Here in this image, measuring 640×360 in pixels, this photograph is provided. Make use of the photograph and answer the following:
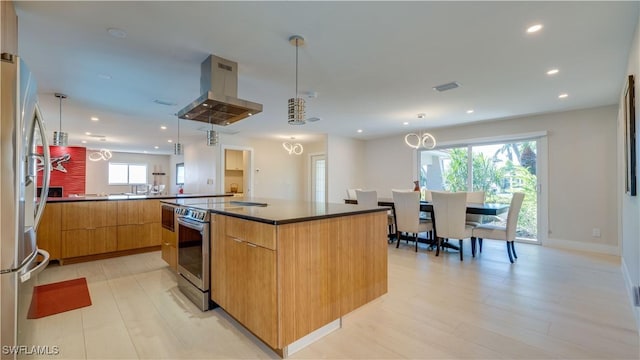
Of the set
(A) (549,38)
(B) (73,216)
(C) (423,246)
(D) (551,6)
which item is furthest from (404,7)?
(B) (73,216)

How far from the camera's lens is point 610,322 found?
2.18 m

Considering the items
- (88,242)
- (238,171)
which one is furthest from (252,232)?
(238,171)

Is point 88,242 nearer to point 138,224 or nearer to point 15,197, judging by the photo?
point 138,224

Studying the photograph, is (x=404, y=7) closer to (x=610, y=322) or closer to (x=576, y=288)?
(x=610, y=322)

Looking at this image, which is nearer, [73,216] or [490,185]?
[73,216]

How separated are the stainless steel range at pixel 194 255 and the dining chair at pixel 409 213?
304cm

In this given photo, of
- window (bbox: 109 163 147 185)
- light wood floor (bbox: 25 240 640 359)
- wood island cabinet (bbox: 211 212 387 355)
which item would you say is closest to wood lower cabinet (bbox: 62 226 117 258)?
→ light wood floor (bbox: 25 240 640 359)

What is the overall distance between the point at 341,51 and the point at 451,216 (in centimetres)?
273

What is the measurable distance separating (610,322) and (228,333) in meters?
2.97

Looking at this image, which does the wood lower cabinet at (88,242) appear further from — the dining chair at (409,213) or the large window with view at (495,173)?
the large window with view at (495,173)

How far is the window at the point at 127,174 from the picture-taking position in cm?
1067

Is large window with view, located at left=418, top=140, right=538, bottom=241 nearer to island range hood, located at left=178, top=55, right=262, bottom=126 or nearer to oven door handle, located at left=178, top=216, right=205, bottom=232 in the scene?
island range hood, located at left=178, top=55, right=262, bottom=126

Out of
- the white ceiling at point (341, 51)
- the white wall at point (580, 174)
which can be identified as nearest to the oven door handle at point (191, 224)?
the white ceiling at point (341, 51)

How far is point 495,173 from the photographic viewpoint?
5602mm
